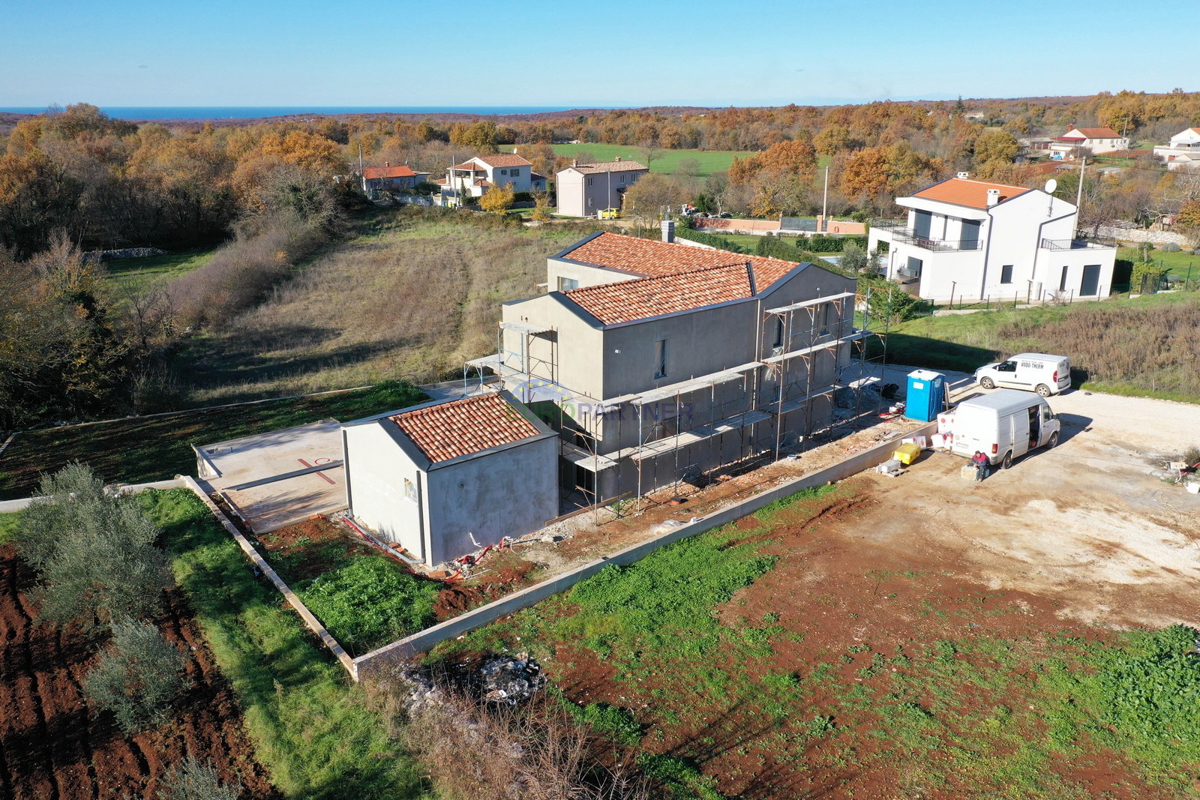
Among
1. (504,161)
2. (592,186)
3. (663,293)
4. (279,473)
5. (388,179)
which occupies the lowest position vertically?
(279,473)

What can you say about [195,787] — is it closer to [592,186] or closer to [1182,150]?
[592,186]

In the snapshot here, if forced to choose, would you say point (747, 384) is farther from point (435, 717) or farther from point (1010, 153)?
point (1010, 153)

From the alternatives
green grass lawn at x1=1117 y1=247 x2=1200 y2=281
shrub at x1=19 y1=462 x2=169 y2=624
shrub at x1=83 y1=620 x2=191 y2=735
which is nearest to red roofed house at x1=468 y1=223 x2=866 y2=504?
shrub at x1=19 y1=462 x2=169 y2=624

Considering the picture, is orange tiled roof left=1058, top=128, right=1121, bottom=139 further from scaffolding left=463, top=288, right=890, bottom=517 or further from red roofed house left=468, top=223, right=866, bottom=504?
red roofed house left=468, top=223, right=866, bottom=504

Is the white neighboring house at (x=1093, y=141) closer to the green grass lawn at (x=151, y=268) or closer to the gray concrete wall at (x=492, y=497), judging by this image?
the green grass lawn at (x=151, y=268)

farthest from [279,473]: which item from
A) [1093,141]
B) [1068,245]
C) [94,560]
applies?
[1093,141]

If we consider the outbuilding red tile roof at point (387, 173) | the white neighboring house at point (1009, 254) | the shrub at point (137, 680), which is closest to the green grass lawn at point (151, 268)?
the outbuilding red tile roof at point (387, 173)
